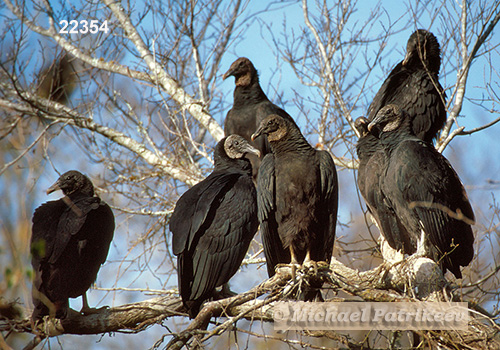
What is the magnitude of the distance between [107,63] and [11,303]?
4.28 metres

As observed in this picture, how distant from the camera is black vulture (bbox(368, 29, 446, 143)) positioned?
4.82 meters

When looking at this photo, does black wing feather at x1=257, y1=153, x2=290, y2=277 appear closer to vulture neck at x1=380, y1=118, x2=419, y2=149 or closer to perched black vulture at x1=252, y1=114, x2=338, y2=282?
perched black vulture at x1=252, y1=114, x2=338, y2=282

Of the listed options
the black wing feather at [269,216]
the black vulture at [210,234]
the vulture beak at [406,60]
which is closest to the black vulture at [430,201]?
the black wing feather at [269,216]

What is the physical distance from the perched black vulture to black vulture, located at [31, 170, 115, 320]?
1.07 meters

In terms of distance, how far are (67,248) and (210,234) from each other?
2.90ft

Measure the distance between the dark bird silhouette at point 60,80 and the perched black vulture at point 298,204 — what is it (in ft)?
9.83

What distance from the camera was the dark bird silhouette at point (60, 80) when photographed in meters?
5.96

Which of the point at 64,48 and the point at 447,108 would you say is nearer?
the point at 447,108

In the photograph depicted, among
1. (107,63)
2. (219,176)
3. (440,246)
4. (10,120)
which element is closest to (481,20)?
(440,246)

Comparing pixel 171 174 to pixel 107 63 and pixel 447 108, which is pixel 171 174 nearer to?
pixel 107 63

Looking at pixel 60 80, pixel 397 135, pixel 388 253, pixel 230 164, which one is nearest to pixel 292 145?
pixel 230 164

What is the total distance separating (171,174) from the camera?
211 inches

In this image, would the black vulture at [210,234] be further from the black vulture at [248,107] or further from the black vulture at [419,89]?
the black vulture at [419,89]

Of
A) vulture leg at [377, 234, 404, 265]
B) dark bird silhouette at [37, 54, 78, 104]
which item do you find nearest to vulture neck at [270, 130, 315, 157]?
vulture leg at [377, 234, 404, 265]
